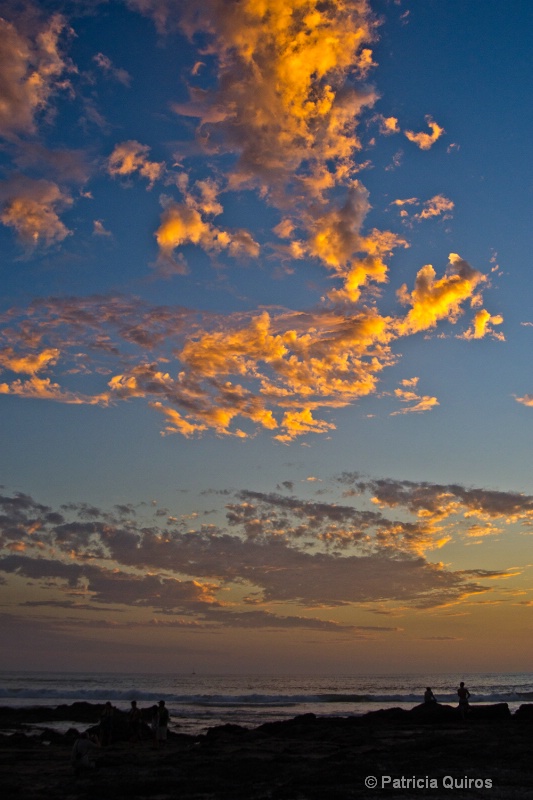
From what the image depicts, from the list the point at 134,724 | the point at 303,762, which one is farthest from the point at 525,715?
the point at 134,724

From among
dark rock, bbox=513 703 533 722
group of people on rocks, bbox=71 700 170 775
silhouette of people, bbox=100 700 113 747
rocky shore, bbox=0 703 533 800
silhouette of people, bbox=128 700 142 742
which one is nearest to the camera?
rocky shore, bbox=0 703 533 800

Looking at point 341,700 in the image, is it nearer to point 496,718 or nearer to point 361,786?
point 496,718

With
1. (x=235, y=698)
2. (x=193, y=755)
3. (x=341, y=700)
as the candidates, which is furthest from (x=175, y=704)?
(x=193, y=755)

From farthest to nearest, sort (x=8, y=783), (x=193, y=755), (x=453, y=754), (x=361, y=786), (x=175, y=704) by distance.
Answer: (x=175, y=704) < (x=193, y=755) < (x=453, y=754) < (x=8, y=783) < (x=361, y=786)

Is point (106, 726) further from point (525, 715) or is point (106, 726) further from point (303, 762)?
point (525, 715)

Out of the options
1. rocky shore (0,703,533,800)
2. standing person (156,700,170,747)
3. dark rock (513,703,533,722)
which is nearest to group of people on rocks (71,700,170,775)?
standing person (156,700,170,747)

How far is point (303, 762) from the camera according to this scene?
67.8 feet

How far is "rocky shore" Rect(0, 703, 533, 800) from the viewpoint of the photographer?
15.8 m

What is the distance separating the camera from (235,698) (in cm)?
6875

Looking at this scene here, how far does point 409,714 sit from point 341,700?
128ft

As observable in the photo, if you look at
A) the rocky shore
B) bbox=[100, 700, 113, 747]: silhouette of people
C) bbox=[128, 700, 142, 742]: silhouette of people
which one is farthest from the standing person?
bbox=[100, 700, 113, 747]: silhouette of people

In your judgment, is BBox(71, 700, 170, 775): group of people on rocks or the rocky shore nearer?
the rocky shore

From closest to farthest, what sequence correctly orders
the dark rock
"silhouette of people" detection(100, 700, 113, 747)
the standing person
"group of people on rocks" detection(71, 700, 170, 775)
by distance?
"group of people on rocks" detection(71, 700, 170, 775)
the standing person
"silhouette of people" detection(100, 700, 113, 747)
the dark rock

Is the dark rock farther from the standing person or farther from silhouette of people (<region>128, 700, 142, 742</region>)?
silhouette of people (<region>128, 700, 142, 742</region>)
